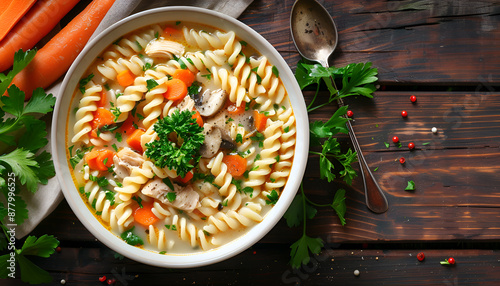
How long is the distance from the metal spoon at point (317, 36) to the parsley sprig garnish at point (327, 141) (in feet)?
0.55

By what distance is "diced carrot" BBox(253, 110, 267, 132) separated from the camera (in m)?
4.12

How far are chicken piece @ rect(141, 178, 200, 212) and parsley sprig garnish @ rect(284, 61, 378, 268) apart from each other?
3.55 ft

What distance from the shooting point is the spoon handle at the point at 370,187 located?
4.46 metres

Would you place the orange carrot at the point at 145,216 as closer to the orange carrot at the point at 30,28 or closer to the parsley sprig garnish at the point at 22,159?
the parsley sprig garnish at the point at 22,159

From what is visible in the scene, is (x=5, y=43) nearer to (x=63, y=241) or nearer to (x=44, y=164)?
(x=44, y=164)

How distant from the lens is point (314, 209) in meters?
4.48

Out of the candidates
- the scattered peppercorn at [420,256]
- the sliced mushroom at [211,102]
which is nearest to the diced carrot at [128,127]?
the sliced mushroom at [211,102]

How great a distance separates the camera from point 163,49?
4086 mm

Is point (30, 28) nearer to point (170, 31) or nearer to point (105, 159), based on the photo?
point (170, 31)

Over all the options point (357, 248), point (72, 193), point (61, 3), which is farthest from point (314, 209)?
point (61, 3)

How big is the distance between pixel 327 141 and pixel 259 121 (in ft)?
2.50

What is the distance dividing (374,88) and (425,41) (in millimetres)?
926

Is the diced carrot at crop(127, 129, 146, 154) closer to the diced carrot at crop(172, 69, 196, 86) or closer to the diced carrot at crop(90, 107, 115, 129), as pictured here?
the diced carrot at crop(90, 107, 115, 129)

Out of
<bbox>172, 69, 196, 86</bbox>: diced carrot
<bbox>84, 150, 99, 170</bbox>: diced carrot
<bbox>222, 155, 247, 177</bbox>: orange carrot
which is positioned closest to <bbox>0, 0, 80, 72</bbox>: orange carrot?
<bbox>84, 150, 99, 170</bbox>: diced carrot
